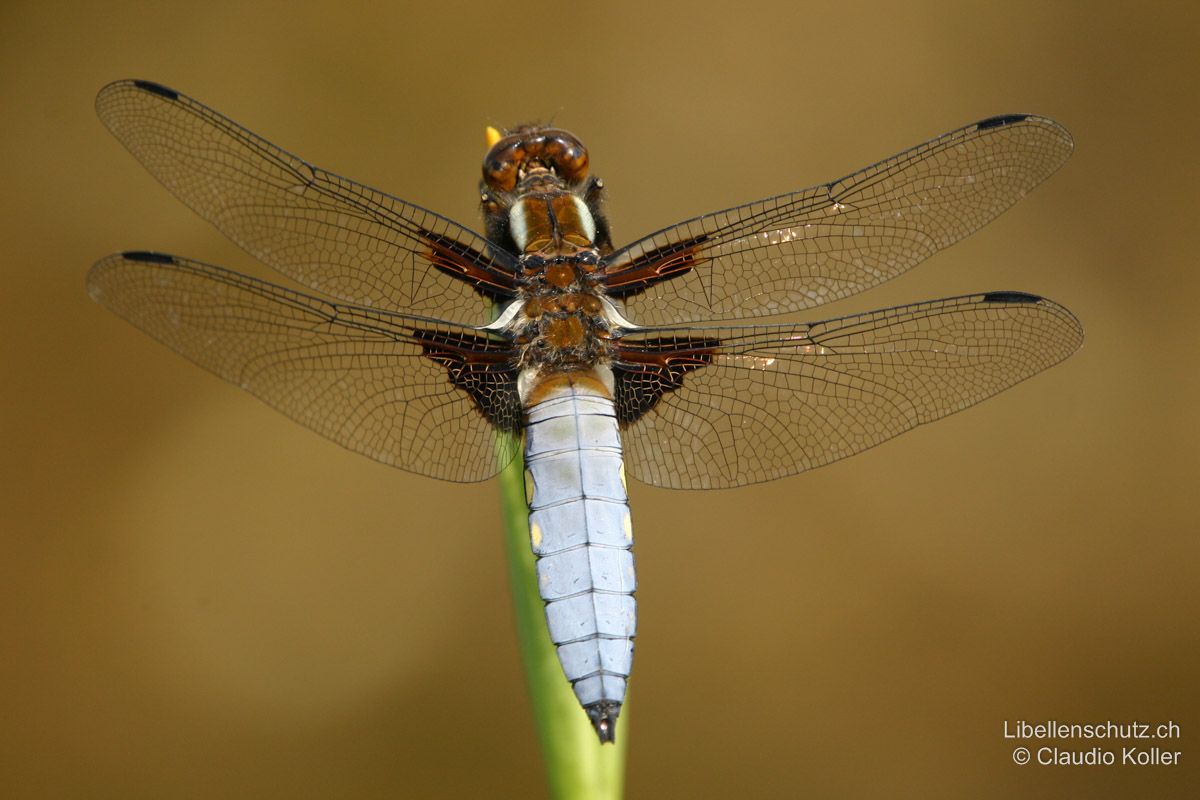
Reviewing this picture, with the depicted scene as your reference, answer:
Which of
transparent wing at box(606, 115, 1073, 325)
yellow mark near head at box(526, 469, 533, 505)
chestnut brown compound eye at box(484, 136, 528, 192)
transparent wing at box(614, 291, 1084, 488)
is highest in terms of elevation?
chestnut brown compound eye at box(484, 136, 528, 192)

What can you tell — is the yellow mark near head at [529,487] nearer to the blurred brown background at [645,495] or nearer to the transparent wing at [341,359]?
the transparent wing at [341,359]

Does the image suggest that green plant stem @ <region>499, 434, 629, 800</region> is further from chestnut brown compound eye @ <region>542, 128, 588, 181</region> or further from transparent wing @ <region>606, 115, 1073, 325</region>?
chestnut brown compound eye @ <region>542, 128, 588, 181</region>

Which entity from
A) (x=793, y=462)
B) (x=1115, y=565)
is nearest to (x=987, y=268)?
(x=1115, y=565)

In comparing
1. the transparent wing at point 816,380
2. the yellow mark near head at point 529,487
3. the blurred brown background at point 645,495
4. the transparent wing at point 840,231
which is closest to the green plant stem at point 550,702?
the yellow mark near head at point 529,487

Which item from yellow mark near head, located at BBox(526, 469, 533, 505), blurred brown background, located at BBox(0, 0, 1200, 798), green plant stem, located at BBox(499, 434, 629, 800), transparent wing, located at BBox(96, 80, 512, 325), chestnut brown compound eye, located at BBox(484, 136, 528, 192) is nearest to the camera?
green plant stem, located at BBox(499, 434, 629, 800)

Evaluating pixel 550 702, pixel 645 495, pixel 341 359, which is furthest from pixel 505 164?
pixel 645 495

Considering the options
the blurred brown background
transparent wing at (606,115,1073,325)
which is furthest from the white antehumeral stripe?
the blurred brown background

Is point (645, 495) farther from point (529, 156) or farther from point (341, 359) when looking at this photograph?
point (341, 359)

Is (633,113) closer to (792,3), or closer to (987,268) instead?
(792,3)
